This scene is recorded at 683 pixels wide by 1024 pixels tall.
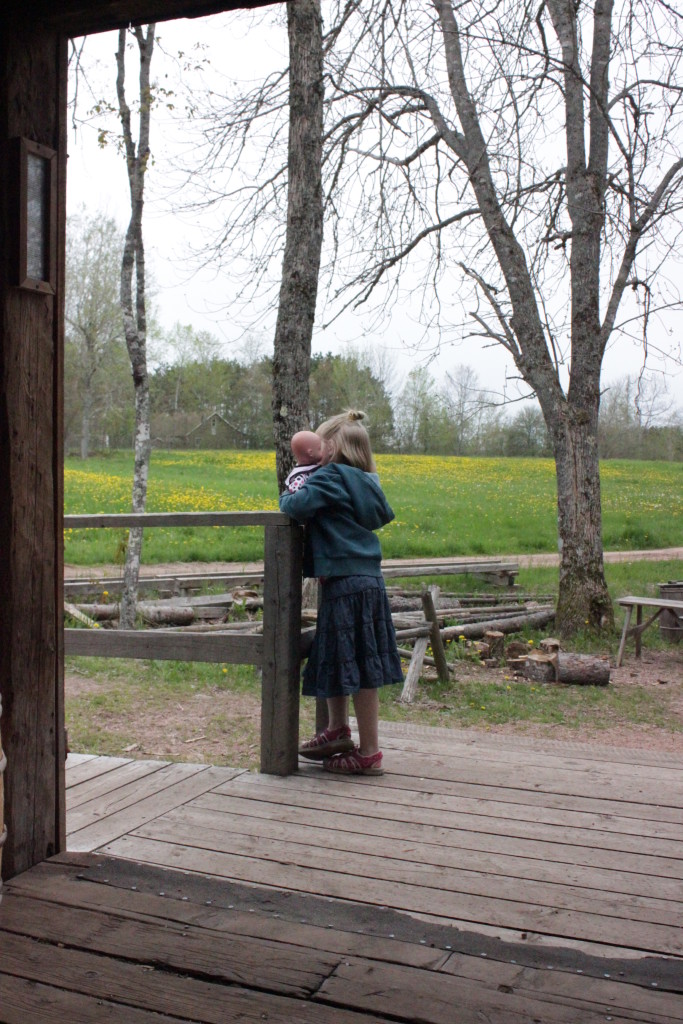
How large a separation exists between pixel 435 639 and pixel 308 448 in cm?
419

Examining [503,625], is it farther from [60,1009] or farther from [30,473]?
[60,1009]

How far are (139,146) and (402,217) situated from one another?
9.65ft

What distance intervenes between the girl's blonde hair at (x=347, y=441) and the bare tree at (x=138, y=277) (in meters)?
6.23

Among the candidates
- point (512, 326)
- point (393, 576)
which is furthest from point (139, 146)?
point (393, 576)

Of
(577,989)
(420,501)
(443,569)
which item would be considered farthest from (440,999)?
(420,501)

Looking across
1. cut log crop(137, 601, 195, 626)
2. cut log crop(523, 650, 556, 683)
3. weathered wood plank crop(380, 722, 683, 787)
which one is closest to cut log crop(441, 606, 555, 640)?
cut log crop(523, 650, 556, 683)

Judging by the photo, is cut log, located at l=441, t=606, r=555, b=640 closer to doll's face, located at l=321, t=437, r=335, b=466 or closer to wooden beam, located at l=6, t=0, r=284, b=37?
doll's face, located at l=321, t=437, r=335, b=466

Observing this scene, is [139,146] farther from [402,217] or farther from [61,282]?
[61,282]

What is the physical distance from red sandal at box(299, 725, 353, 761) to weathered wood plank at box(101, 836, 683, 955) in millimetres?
974

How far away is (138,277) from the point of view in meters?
10.2

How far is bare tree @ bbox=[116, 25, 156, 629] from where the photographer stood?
9.89 m

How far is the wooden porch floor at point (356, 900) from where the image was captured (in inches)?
84.0

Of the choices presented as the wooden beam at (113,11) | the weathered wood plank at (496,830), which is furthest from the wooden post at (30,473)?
the weathered wood plank at (496,830)

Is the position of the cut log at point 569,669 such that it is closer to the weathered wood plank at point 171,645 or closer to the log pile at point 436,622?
the log pile at point 436,622
